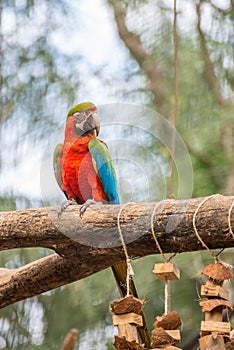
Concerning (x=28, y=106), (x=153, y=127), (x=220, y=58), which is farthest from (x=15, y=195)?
(x=153, y=127)

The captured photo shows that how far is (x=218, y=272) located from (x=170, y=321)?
10cm

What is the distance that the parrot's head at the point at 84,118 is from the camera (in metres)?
1.56

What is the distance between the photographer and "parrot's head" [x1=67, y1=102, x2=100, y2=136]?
156 centimetres

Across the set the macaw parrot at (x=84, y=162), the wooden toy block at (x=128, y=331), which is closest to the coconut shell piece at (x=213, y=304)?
the wooden toy block at (x=128, y=331)

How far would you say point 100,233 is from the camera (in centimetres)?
111

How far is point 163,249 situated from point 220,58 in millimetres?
954

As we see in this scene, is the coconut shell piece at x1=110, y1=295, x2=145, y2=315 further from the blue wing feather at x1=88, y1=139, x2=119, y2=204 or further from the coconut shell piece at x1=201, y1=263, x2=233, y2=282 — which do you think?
the blue wing feather at x1=88, y1=139, x2=119, y2=204

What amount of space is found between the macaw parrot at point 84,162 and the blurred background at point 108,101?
13cm

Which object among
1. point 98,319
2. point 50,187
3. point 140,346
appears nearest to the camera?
point 140,346

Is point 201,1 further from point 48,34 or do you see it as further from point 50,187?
point 50,187

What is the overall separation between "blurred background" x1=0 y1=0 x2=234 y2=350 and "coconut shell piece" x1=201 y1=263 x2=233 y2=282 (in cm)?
74

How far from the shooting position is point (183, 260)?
5.81 feet

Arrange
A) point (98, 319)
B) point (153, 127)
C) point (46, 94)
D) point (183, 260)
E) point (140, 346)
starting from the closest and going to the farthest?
point (140, 346), point (153, 127), point (183, 260), point (98, 319), point (46, 94)

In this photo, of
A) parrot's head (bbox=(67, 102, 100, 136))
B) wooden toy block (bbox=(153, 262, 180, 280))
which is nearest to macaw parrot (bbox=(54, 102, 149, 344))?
parrot's head (bbox=(67, 102, 100, 136))
